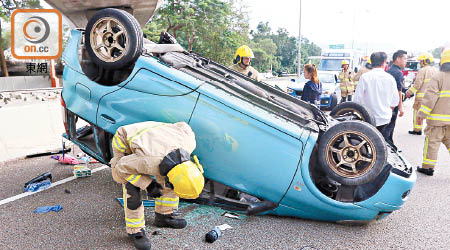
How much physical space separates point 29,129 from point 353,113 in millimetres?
4989

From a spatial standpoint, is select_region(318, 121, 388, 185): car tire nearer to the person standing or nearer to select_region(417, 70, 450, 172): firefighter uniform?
select_region(417, 70, 450, 172): firefighter uniform

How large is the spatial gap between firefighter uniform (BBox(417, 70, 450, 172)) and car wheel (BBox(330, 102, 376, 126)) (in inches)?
56.3

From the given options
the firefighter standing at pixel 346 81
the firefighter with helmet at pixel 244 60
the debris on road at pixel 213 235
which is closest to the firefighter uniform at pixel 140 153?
the debris on road at pixel 213 235

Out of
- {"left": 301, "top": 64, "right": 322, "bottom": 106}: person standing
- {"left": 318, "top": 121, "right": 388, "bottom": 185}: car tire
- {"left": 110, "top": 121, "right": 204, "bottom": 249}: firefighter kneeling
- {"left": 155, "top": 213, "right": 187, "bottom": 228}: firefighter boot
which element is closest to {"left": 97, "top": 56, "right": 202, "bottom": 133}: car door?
{"left": 110, "top": 121, "right": 204, "bottom": 249}: firefighter kneeling

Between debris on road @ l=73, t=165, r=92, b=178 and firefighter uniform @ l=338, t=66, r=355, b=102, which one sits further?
firefighter uniform @ l=338, t=66, r=355, b=102

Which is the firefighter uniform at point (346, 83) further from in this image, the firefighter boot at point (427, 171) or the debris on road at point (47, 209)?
the debris on road at point (47, 209)

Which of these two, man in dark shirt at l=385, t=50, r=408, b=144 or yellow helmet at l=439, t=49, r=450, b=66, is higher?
yellow helmet at l=439, t=49, r=450, b=66


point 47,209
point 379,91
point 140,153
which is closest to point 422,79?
point 379,91

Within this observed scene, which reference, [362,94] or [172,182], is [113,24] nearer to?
[172,182]

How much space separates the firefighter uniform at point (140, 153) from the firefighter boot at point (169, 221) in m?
0.34

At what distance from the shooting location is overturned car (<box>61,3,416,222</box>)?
10.5 ft

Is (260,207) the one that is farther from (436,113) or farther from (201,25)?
(201,25)

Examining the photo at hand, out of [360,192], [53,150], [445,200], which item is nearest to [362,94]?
[445,200]

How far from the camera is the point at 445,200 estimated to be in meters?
4.25
